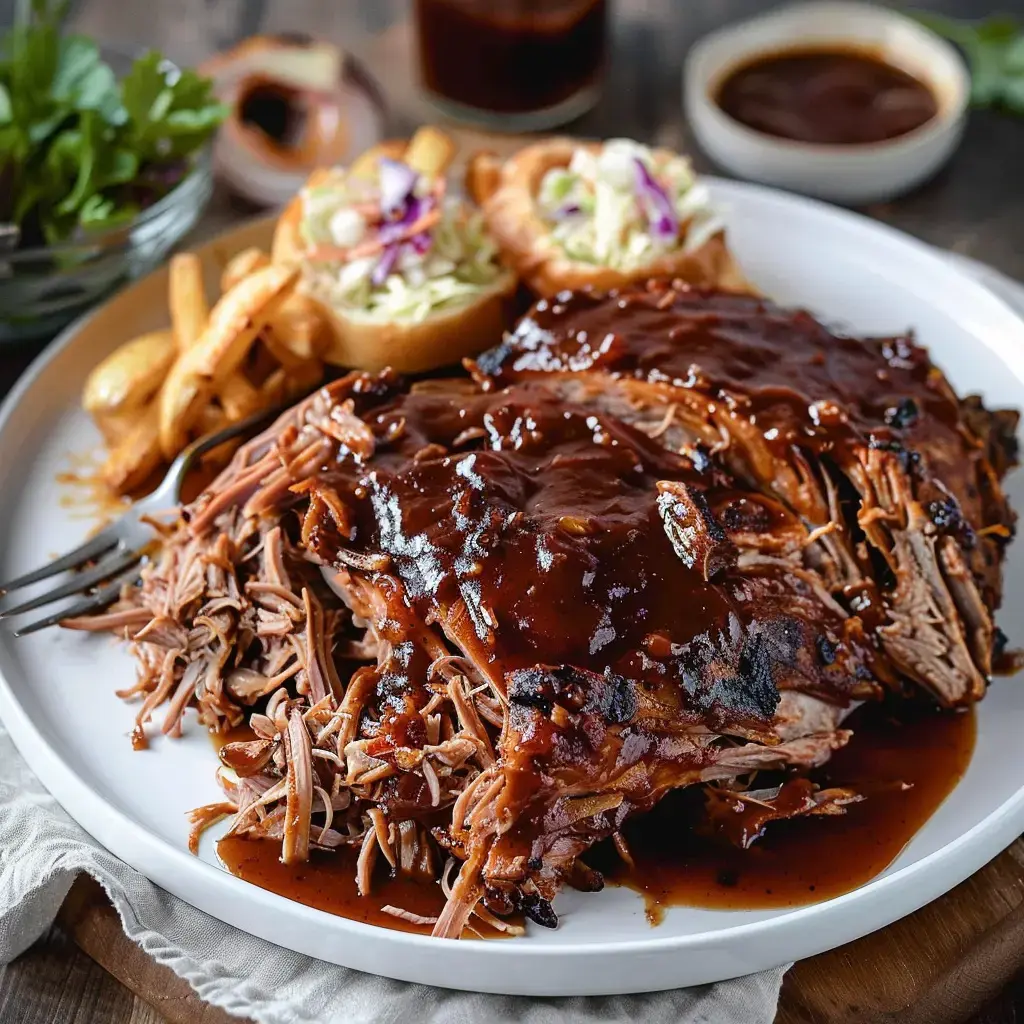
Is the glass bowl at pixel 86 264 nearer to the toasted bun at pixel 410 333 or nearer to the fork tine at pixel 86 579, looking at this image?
the toasted bun at pixel 410 333

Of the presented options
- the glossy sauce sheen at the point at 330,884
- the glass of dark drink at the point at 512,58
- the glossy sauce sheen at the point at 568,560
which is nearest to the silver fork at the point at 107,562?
the glossy sauce sheen at the point at 568,560

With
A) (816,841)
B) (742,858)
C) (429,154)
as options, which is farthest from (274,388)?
(816,841)

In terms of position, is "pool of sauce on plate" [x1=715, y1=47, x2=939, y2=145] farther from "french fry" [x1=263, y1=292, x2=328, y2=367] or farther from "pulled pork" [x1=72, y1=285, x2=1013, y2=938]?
"french fry" [x1=263, y1=292, x2=328, y2=367]

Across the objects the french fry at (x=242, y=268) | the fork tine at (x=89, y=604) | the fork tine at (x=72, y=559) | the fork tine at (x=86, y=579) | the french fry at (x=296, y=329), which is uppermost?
the french fry at (x=242, y=268)

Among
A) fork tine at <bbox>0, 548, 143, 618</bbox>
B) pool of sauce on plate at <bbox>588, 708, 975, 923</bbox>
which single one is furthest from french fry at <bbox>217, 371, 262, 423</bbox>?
pool of sauce on plate at <bbox>588, 708, 975, 923</bbox>

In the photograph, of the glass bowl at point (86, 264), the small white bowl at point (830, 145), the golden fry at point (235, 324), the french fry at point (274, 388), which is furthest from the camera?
the small white bowl at point (830, 145)
